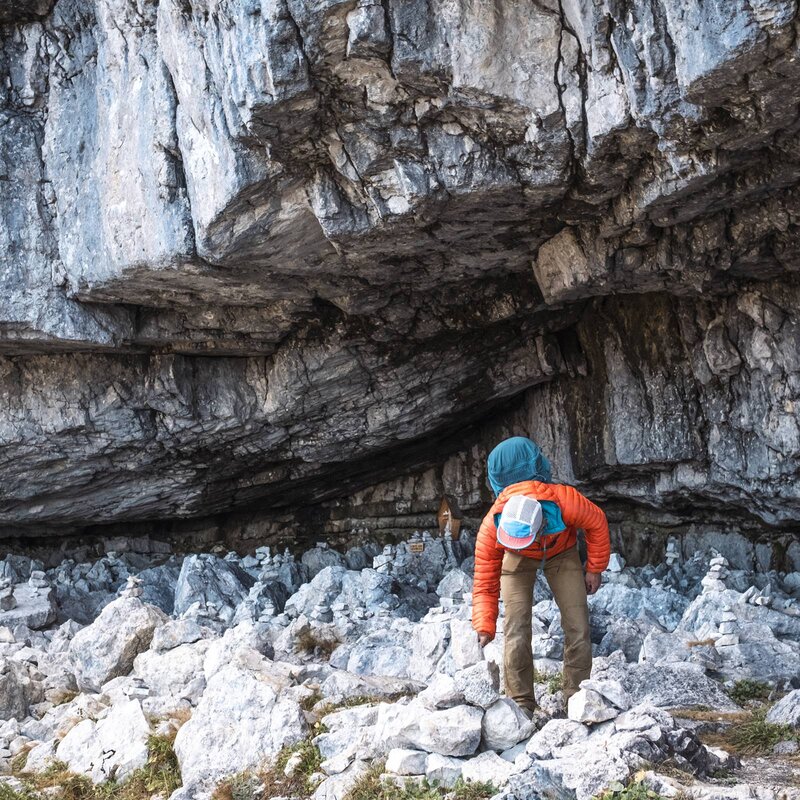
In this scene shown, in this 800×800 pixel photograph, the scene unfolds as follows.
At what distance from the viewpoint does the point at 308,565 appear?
15305 millimetres

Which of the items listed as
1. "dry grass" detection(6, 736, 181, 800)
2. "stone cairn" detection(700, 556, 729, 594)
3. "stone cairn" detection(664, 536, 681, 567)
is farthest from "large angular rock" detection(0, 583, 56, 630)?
"stone cairn" detection(664, 536, 681, 567)

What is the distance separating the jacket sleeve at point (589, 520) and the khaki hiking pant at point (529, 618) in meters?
0.13

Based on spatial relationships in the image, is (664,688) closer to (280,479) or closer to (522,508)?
(522,508)

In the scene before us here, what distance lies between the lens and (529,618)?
5000 mm

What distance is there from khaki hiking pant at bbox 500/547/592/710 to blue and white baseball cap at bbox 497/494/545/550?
0.19 meters

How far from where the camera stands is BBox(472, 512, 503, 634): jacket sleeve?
5.03 metres

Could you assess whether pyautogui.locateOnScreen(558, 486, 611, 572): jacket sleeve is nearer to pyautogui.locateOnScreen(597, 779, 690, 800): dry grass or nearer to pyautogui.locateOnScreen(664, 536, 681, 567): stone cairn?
pyautogui.locateOnScreen(597, 779, 690, 800): dry grass

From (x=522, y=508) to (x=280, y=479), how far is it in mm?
10243

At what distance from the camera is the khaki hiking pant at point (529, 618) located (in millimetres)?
4938

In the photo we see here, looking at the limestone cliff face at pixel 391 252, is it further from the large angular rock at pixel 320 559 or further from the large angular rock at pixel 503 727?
the large angular rock at pixel 503 727

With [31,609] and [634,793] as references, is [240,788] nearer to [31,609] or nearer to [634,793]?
[634,793]

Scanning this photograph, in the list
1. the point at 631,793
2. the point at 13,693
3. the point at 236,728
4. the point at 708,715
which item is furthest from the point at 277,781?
the point at 13,693

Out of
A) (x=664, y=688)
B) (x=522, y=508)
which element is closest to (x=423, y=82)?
(x=522, y=508)

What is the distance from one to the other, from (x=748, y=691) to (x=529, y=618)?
249cm
